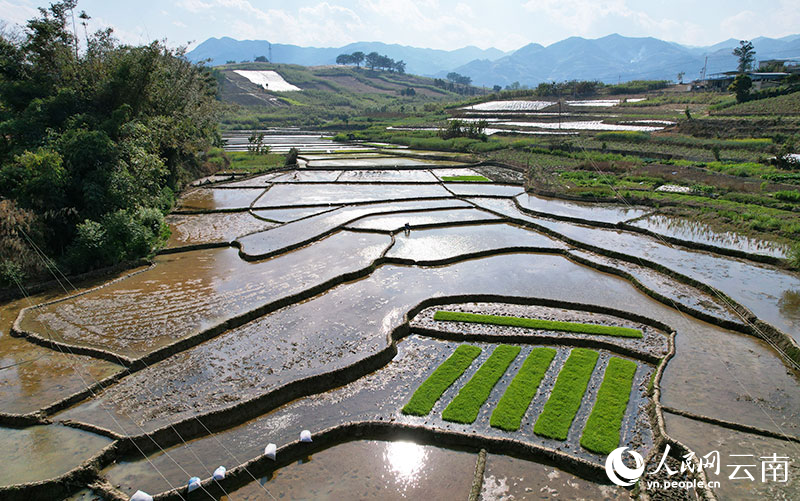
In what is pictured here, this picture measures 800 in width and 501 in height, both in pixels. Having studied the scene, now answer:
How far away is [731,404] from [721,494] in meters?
3.89

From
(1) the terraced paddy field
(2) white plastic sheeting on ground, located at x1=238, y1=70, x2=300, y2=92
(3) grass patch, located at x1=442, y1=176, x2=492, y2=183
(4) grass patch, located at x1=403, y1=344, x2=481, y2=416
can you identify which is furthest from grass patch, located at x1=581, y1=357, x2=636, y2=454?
(2) white plastic sheeting on ground, located at x1=238, y1=70, x2=300, y2=92

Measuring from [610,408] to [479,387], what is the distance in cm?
356

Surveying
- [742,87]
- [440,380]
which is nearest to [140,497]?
[440,380]

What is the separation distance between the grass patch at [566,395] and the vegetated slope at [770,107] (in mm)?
53795

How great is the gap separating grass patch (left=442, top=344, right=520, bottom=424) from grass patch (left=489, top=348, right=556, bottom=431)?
49cm

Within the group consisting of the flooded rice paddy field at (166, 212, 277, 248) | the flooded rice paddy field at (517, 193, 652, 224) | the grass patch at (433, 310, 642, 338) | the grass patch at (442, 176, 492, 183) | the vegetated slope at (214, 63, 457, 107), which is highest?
the vegetated slope at (214, 63, 457, 107)

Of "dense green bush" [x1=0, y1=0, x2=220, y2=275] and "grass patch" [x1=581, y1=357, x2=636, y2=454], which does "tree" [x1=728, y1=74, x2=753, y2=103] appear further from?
"dense green bush" [x1=0, y1=0, x2=220, y2=275]

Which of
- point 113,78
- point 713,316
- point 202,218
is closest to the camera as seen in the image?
point 713,316

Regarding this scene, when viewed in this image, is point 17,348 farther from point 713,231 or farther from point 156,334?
point 713,231

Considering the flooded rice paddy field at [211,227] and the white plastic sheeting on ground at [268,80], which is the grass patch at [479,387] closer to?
the flooded rice paddy field at [211,227]

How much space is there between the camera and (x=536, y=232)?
2809 cm

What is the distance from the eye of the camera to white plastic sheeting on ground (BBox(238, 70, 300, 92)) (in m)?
136

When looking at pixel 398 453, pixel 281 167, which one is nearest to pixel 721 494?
pixel 398 453

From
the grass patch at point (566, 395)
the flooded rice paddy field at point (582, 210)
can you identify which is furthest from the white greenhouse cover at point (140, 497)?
the flooded rice paddy field at point (582, 210)
